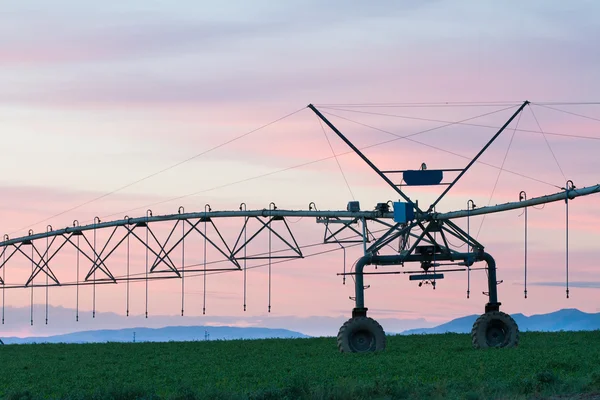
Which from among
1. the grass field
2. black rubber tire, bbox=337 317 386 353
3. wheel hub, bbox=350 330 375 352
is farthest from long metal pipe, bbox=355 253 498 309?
the grass field

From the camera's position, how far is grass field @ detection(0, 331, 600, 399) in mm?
37062

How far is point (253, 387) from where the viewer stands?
4056 centimetres

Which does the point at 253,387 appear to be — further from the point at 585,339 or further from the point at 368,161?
the point at 585,339

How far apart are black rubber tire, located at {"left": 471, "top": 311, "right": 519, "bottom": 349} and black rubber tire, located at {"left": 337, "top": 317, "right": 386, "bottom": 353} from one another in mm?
5364

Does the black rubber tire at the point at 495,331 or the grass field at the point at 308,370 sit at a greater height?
the black rubber tire at the point at 495,331

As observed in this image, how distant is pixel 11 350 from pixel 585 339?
3954 centimetres

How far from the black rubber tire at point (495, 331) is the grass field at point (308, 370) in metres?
1.07

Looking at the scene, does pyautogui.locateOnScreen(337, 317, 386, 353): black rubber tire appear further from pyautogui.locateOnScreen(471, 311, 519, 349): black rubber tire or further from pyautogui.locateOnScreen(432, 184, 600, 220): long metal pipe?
pyautogui.locateOnScreen(432, 184, 600, 220): long metal pipe

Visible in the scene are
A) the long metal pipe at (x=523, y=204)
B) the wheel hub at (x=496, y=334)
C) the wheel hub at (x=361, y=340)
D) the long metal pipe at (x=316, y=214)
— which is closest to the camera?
the long metal pipe at (x=523, y=204)

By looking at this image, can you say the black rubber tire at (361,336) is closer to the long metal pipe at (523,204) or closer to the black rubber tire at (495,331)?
the black rubber tire at (495,331)

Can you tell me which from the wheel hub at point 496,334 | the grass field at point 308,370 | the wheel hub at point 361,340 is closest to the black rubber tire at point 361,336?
the wheel hub at point 361,340

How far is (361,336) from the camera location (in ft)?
185

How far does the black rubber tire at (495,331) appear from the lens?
189 feet

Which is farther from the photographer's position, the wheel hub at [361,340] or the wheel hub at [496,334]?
the wheel hub at [496,334]
